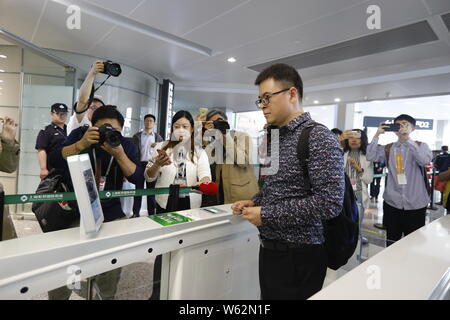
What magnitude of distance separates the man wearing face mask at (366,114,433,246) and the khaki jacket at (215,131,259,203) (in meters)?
1.42

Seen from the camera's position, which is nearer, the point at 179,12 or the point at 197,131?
the point at 197,131

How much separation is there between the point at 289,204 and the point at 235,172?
874 millimetres

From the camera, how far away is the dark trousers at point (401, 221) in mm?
2273

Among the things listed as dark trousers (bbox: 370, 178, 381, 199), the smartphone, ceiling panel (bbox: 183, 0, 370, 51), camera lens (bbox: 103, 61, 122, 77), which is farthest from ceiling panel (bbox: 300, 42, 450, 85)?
camera lens (bbox: 103, 61, 122, 77)

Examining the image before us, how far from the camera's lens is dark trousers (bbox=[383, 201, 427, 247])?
227 centimetres

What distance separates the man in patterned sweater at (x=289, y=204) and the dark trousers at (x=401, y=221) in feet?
5.40

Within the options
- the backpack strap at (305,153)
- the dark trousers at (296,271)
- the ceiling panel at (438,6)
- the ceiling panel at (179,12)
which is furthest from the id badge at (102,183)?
the ceiling panel at (438,6)

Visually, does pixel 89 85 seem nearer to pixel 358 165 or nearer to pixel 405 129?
pixel 405 129

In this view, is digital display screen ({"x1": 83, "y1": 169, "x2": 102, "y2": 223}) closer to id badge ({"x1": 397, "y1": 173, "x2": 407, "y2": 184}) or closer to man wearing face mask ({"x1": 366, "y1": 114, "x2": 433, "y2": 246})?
man wearing face mask ({"x1": 366, "y1": 114, "x2": 433, "y2": 246})

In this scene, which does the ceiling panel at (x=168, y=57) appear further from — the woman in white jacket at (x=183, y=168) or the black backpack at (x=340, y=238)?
the black backpack at (x=340, y=238)

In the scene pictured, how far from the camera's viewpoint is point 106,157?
4.59 feet

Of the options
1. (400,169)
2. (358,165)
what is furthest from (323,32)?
(400,169)
